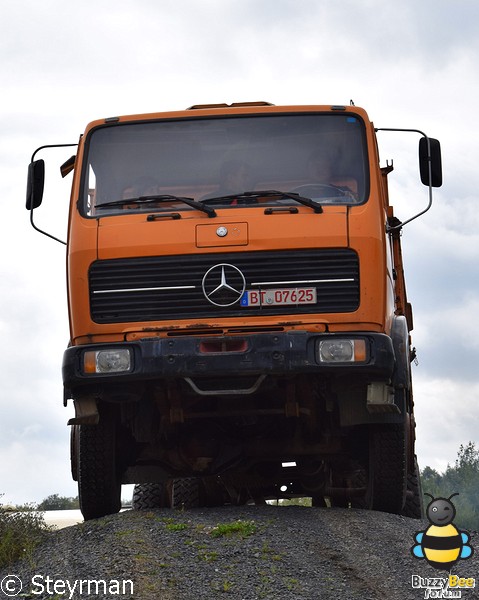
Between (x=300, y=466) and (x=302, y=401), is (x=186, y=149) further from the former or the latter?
(x=300, y=466)

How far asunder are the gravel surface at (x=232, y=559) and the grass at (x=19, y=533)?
5.4 inches

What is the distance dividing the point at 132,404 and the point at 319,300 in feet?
6.45

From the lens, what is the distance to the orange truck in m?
8.34

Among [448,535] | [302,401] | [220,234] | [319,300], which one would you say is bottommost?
[448,535]

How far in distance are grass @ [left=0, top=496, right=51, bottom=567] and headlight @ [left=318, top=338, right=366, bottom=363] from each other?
262 cm

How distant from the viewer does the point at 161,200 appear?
880cm

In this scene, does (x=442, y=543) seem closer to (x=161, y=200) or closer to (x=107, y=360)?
(x=107, y=360)

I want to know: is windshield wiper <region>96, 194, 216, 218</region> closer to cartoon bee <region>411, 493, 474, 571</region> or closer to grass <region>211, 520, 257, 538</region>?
grass <region>211, 520, 257, 538</region>

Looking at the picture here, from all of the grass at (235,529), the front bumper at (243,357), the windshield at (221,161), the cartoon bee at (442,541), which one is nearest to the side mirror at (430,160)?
the windshield at (221,161)

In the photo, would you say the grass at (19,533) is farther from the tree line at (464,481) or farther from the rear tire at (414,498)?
the tree line at (464,481)

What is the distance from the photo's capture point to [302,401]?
29.6ft

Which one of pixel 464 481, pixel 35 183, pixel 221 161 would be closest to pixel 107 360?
pixel 221 161

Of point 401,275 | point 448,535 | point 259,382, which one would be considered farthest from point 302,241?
point 401,275

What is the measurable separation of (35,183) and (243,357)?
266cm
